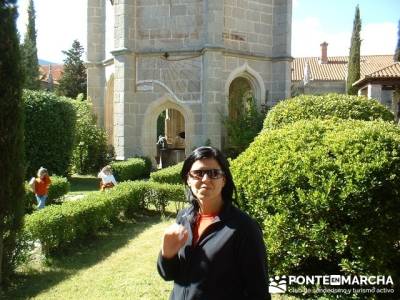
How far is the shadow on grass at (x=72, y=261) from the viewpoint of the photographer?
620 centimetres

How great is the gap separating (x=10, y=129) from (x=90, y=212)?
3106 mm

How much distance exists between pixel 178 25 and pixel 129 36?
189 centimetres

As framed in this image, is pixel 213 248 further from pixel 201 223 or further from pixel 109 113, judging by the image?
pixel 109 113

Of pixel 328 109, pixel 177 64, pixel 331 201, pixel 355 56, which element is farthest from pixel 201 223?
pixel 355 56

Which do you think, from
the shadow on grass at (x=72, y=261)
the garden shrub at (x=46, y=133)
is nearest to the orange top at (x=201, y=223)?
the shadow on grass at (x=72, y=261)

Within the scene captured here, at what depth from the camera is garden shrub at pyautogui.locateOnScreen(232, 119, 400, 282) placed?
471 centimetres

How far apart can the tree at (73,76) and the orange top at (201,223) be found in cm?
3691

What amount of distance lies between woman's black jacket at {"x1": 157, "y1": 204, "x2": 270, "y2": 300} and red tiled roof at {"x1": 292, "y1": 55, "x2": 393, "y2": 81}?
144 ft

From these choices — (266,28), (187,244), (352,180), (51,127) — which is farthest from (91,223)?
(266,28)

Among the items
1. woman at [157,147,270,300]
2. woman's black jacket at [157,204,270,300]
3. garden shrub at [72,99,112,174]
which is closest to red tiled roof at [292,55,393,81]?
garden shrub at [72,99,112,174]

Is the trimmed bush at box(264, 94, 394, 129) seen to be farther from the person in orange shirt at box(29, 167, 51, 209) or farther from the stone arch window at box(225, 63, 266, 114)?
the stone arch window at box(225, 63, 266, 114)

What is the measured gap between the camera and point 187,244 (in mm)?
2564

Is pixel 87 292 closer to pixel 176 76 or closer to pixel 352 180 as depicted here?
pixel 352 180

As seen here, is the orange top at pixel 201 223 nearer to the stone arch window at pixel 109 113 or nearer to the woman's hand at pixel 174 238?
the woman's hand at pixel 174 238
